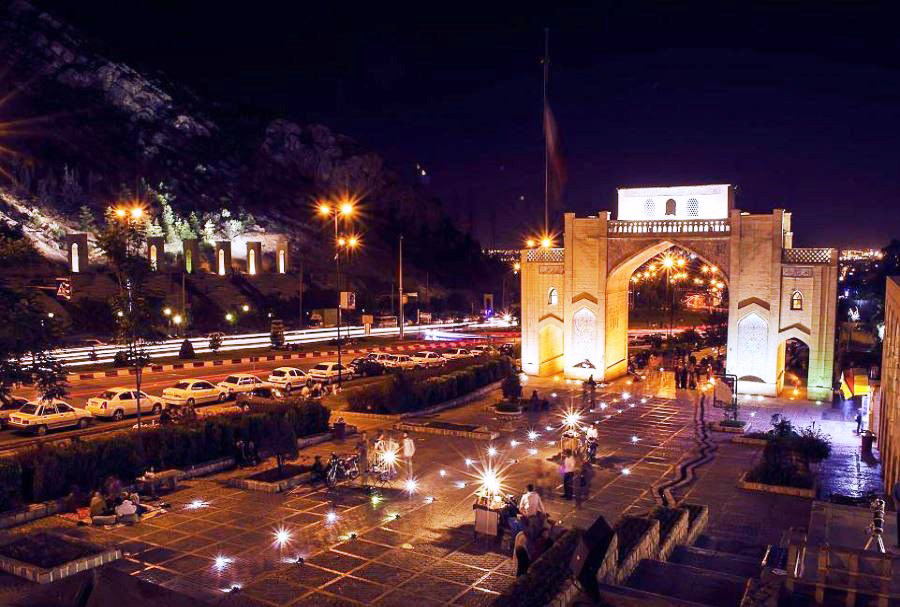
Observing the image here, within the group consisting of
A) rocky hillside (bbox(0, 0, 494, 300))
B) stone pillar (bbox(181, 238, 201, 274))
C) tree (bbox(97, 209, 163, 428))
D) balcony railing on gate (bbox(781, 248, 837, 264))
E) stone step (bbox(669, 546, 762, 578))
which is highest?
rocky hillside (bbox(0, 0, 494, 300))

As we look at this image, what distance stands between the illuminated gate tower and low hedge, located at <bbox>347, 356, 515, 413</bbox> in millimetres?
7126

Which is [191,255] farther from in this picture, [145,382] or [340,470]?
[340,470]

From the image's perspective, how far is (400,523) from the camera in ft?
48.3

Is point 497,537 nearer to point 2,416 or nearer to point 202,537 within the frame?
A: point 202,537

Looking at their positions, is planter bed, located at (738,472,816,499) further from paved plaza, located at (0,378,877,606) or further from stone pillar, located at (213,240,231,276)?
stone pillar, located at (213,240,231,276)

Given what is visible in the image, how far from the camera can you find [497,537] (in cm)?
1376

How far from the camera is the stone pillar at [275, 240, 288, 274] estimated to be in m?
88.5

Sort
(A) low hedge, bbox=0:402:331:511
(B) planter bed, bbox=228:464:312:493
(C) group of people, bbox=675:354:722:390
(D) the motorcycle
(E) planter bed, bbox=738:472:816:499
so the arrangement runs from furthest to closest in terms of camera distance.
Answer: (C) group of people, bbox=675:354:722:390, (D) the motorcycle, (E) planter bed, bbox=738:472:816:499, (B) planter bed, bbox=228:464:312:493, (A) low hedge, bbox=0:402:331:511

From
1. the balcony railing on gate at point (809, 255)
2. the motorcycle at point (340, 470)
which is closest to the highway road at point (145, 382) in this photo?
the motorcycle at point (340, 470)

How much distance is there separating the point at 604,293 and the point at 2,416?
24.9 meters

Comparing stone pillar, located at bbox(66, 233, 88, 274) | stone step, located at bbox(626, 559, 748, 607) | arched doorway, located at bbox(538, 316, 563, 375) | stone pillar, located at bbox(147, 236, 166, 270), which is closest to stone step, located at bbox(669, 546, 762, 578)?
stone step, located at bbox(626, 559, 748, 607)

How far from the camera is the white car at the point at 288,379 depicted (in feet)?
108

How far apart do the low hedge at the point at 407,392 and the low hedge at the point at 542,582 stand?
15.7 m

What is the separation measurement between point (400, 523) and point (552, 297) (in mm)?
22905
